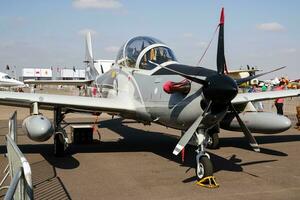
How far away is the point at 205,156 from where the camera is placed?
249 inches

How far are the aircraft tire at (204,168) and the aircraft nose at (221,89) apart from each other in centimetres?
118

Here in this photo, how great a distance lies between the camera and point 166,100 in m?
7.10

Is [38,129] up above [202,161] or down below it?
above

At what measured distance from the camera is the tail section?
49.3 ft

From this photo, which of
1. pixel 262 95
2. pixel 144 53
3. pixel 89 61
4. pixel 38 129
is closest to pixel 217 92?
pixel 144 53

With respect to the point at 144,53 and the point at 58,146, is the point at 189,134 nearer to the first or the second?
the point at 144,53

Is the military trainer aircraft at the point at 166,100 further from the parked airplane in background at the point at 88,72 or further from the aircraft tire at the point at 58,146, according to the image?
the parked airplane in background at the point at 88,72

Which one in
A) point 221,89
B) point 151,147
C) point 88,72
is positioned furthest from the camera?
point 88,72

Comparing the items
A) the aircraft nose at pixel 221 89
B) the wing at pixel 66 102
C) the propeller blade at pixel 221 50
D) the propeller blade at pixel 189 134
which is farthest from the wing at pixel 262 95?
the wing at pixel 66 102

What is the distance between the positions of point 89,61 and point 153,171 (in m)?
10.2

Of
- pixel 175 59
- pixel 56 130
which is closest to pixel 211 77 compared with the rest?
pixel 175 59

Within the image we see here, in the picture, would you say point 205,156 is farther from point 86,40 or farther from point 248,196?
point 86,40

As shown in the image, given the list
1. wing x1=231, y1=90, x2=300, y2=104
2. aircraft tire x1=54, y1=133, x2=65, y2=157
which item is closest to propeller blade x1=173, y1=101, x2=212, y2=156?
wing x1=231, y1=90, x2=300, y2=104

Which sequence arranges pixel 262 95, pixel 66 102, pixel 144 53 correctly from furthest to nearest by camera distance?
pixel 262 95
pixel 144 53
pixel 66 102
